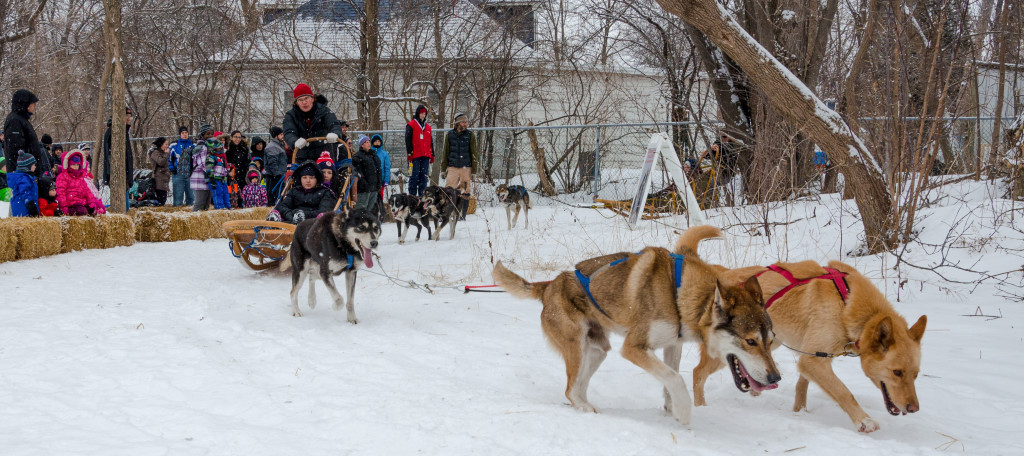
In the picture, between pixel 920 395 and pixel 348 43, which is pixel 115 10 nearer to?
pixel 348 43

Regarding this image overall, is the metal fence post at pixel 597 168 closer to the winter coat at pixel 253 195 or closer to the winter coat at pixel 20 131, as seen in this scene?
the winter coat at pixel 253 195

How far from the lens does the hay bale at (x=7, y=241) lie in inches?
298

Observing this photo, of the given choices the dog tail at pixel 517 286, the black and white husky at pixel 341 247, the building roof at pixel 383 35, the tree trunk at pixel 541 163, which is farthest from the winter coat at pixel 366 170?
the dog tail at pixel 517 286

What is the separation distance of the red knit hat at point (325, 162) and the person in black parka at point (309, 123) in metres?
0.17

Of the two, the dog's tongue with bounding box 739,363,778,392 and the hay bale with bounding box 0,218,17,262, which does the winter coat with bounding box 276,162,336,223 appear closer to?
the hay bale with bounding box 0,218,17,262

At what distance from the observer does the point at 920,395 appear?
366cm

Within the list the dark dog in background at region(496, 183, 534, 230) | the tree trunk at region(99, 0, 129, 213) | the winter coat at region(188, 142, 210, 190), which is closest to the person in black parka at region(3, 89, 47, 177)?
the tree trunk at region(99, 0, 129, 213)

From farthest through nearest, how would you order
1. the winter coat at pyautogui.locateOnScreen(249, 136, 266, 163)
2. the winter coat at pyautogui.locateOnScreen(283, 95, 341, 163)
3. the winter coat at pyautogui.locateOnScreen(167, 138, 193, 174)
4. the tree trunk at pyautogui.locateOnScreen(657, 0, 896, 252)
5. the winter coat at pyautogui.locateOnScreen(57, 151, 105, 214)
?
the winter coat at pyautogui.locateOnScreen(249, 136, 266, 163) → the winter coat at pyautogui.locateOnScreen(167, 138, 193, 174) → the winter coat at pyautogui.locateOnScreen(57, 151, 105, 214) → the winter coat at pyautogui.locateOnScreen(283, 95, 341, 163) → the tree trunk at pyautogui.locateOnScreen(657, 0, 896, 252)

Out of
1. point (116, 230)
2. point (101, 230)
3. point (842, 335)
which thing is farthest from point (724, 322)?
point (116, 230)

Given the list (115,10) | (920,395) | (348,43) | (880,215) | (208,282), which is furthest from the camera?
(348,43)

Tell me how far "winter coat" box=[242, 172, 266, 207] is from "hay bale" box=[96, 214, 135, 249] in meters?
3.78

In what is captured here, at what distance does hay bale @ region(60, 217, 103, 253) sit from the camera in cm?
861

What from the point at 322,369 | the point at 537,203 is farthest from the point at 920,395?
the point at 537,203

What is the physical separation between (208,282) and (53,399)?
3.89 metres
